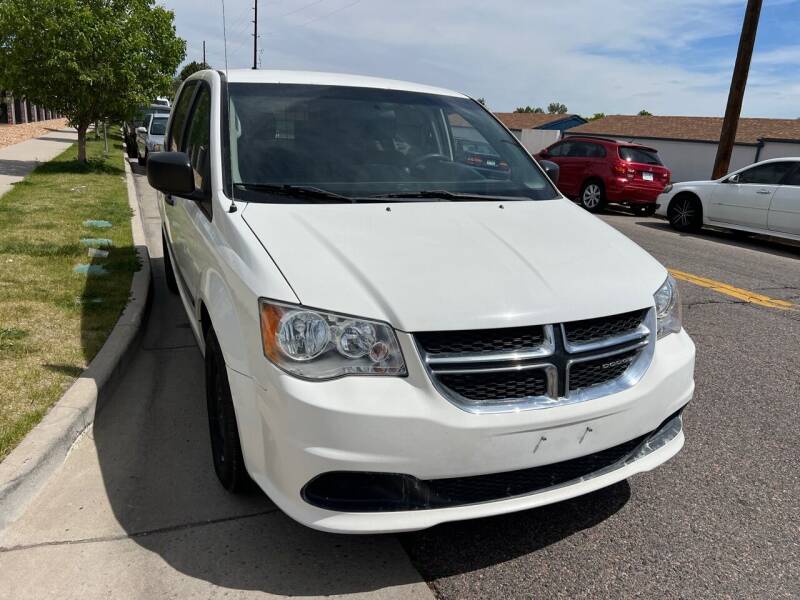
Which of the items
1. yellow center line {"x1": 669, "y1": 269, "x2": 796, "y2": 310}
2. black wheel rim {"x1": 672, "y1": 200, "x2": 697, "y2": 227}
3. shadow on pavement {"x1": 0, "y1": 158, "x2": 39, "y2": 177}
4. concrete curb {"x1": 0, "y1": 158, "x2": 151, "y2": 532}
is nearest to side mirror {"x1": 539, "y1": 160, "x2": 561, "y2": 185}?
concrete curb {"x1": 0, "y1": 158, "x2": 151, "y2": 532}

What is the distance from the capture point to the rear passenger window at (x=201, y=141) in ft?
11.2

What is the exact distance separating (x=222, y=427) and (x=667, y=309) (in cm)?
203

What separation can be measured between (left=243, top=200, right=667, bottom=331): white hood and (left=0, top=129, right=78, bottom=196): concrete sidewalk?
399 inches

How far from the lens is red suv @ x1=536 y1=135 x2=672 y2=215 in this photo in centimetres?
1498

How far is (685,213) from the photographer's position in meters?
13.0

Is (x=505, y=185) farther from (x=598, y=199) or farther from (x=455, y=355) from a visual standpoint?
(x=598, y=199)

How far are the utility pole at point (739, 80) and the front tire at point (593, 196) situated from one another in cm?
402

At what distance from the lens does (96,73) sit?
14.7 m

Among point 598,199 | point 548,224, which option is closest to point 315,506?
point 548,224

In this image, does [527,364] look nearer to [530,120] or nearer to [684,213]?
[684,213]

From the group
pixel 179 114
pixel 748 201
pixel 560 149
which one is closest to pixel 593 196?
pixel 560 149

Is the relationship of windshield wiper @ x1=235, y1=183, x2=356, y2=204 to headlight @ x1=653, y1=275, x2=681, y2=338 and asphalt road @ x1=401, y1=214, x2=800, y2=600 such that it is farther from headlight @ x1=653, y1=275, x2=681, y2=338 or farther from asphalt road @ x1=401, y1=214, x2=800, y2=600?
headlight @ x1=653, y1=275, x2=681, y2=338

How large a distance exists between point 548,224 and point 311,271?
134cm

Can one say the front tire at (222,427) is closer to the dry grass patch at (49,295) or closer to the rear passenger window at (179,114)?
the dry grass patch at (49,295)
